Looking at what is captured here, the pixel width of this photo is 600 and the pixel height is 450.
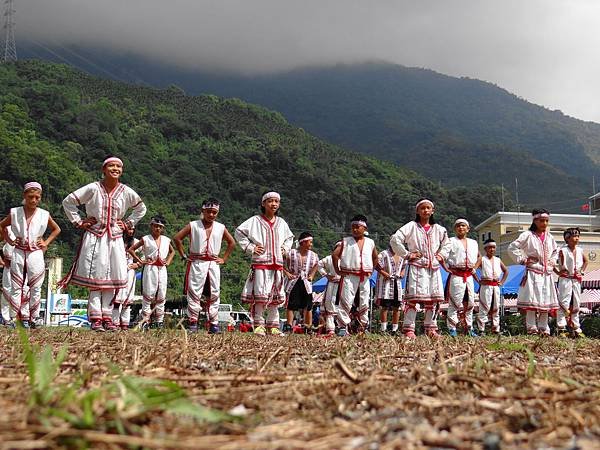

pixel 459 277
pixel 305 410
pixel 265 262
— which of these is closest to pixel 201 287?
pixel 265 262

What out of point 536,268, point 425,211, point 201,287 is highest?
point 425,211

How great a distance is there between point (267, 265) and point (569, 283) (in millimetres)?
5352

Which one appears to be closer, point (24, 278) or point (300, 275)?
point (24, 278)

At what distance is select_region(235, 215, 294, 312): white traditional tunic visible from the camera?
9.27 meters

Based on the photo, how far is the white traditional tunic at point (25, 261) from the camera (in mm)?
8789

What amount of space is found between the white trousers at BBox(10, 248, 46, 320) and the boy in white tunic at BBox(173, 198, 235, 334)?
1.77 metres

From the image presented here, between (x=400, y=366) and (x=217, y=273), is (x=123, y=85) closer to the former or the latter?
(x=217, y=273)

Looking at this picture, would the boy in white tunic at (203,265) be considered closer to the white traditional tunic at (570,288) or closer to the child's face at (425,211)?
the child's face at (425,211)

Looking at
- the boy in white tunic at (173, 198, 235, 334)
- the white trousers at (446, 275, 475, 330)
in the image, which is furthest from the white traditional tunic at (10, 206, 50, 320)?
the white trousers at (446, 275, 475, 330)

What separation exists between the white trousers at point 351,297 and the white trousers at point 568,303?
3986mm

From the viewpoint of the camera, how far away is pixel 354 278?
9258mm

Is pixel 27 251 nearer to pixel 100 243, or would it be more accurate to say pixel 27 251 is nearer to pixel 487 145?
pixel 100 243

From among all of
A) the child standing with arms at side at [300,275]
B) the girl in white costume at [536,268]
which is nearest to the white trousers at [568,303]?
the girl in white costume at [536,268]

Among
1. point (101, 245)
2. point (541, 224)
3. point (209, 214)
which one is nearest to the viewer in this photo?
point (101, 245)
